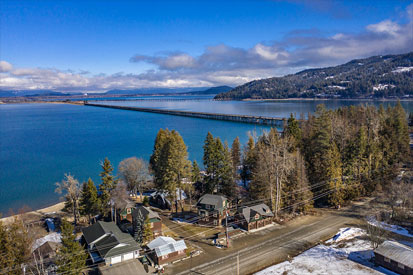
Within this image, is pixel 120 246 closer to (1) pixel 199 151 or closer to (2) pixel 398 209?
(2) pixel 398 209

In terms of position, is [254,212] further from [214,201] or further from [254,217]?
[214,201]

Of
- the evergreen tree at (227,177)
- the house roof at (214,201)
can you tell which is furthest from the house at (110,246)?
the evergreen tree at (227,177)

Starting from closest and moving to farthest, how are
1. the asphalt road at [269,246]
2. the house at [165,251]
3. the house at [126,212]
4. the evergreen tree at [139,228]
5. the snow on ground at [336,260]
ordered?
the snow on ground at [336,260], the asphalt road at [269,246], the house at [165,251], the evergreen tree at [139,228], the house at [126,212]

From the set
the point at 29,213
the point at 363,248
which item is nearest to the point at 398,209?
the point at 363,248

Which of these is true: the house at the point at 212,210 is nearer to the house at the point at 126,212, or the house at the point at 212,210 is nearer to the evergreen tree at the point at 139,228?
the evergreen tree at the point at 139,228

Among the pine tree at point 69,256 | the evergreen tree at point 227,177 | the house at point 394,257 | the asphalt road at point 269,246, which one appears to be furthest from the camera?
the evergreen tree at point 227,177

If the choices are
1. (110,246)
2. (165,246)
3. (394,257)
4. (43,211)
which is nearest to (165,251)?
(165,246)
